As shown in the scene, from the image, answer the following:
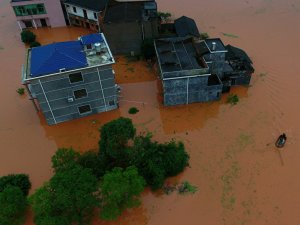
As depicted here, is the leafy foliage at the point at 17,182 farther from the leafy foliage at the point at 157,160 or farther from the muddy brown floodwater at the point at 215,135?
the leafy foliage at the point at 157,160

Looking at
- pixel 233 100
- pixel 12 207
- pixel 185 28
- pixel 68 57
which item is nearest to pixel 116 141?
pixel 12 207

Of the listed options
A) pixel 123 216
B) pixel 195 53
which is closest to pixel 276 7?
pixel 195 53

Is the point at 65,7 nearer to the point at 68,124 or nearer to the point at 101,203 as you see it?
the point at 68,124

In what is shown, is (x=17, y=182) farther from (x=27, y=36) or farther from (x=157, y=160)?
(x=27, y=36)

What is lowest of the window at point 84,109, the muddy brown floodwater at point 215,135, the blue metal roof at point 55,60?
the muddy brown floodwater at point 215,135

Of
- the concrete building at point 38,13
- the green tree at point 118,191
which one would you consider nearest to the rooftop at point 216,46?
the green tree at point 118,191

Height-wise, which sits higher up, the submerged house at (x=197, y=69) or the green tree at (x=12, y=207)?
the submerged house at (x=197, y=69)

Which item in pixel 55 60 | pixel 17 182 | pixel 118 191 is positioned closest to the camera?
pixel 118 191

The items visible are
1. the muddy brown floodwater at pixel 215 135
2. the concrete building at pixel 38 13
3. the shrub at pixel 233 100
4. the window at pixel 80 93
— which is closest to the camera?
the muddy brown floodwater at pixel 215 135
